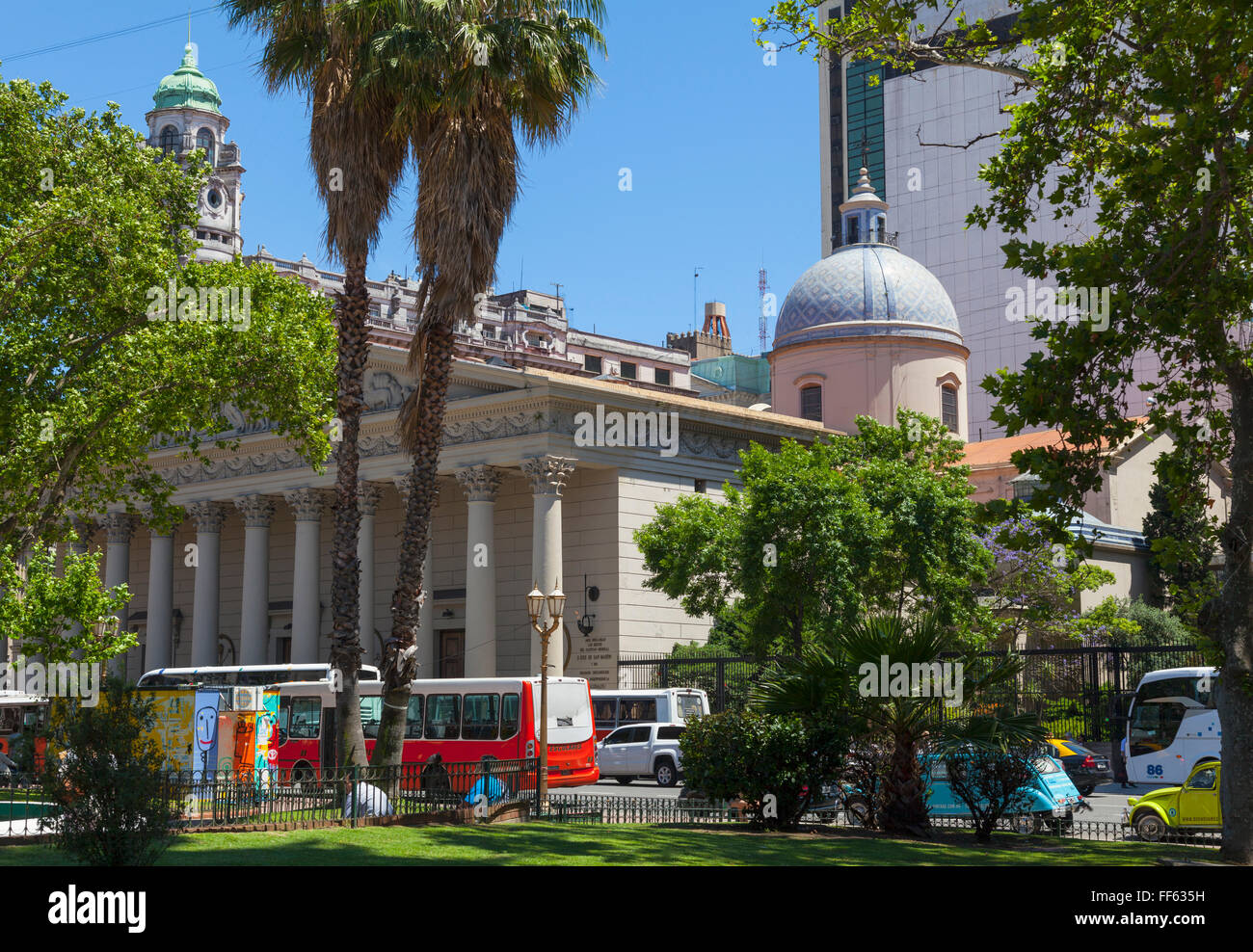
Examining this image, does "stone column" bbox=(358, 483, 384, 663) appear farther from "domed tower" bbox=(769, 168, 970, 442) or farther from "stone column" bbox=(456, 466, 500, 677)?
"domed tower" bbox=(769, 168, 970, 442)

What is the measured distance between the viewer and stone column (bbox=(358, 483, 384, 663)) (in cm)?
4816

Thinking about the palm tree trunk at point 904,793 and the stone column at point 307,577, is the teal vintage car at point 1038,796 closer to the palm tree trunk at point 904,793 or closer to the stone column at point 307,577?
the palm tree trunk at point 904,793

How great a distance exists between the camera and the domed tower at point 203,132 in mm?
93375

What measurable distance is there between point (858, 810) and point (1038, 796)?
118 inches

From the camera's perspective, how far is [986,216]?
1788 cm

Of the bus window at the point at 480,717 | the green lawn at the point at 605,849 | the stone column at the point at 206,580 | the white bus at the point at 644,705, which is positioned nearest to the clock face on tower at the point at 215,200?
the stone column at the point at 206,580

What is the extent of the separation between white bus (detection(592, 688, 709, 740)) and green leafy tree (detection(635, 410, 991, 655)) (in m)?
2.63

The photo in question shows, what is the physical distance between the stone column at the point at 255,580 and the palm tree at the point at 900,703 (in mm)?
36131

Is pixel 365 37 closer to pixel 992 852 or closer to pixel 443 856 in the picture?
pixel 443 856

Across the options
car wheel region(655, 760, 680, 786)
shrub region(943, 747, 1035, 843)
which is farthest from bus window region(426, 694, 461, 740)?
shrub region(943, 747, 1035, 843)

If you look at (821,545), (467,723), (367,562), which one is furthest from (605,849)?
(367,562)

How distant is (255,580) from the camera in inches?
2024
